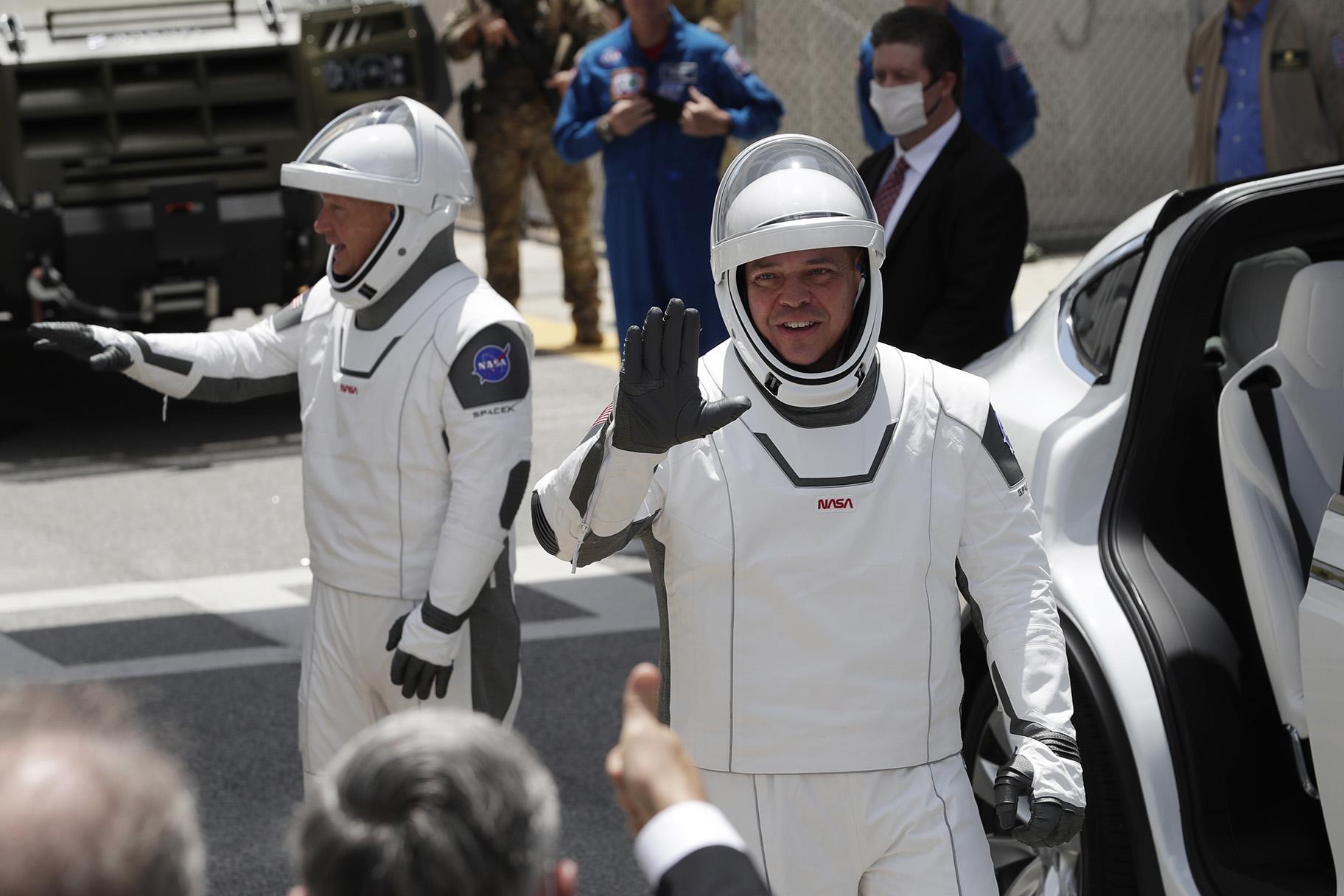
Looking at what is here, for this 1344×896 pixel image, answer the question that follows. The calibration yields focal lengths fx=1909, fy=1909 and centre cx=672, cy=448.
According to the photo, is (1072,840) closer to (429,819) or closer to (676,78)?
(429,819)

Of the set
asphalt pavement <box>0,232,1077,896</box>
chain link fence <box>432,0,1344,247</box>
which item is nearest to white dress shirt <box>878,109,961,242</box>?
asphalt pavement <box>0,232,1077,896</box>

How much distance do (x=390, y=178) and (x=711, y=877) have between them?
2.57 m

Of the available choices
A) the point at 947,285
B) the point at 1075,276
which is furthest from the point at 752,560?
the point at 947,285

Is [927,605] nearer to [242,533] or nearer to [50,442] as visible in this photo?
[242,533]

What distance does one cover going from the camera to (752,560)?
9.86 feet

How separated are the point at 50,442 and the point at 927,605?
8153mm

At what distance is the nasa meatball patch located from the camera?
3.93 meters

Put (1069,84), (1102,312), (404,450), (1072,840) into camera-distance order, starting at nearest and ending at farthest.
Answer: (1072,840)
(404,450)
(1102,312)
(1069,84)

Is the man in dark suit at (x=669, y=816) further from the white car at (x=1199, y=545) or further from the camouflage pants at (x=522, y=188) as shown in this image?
the camouflage pants at (x=522, y=188)

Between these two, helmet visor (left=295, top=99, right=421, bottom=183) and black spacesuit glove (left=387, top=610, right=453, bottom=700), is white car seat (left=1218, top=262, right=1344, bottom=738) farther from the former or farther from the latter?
helmet visor (left=295, top=99, right=421, bottom=183)

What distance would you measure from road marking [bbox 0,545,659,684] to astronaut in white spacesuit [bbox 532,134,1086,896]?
3.59 m

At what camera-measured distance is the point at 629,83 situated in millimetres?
7516

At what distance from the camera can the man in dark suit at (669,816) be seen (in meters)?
1.79

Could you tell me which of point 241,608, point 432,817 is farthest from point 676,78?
point 432,817
